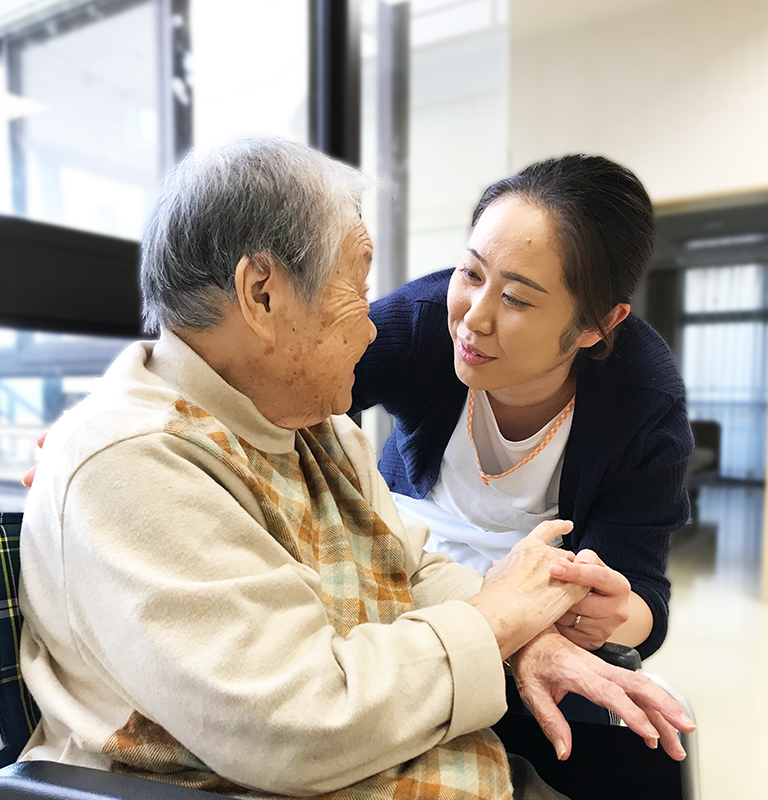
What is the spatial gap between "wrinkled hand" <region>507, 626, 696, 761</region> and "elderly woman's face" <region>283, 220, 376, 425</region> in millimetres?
456

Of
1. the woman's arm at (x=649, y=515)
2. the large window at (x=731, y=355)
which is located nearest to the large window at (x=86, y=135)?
the woman's arm at (x=649, y=515)

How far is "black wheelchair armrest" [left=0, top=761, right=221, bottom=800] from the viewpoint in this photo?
2.29 feet

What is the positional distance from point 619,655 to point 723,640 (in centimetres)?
257

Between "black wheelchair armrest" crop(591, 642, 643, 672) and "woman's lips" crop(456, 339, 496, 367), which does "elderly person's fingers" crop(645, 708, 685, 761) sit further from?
"woman's lips" crop(456, 339, 496, 367)

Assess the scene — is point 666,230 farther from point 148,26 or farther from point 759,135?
point 148,26

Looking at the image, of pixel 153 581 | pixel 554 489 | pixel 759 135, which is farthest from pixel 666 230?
pixel 153 581

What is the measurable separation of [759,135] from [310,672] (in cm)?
405

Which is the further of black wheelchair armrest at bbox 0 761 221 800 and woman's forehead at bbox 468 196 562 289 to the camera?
woman's forehead at bbox 468 196 562 289

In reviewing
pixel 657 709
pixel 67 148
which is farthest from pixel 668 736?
pixel 67 148

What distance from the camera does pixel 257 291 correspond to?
0.91m

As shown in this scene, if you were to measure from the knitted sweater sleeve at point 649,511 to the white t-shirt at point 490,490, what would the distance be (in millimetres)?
123

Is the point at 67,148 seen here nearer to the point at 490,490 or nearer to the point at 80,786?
the point at 490,490

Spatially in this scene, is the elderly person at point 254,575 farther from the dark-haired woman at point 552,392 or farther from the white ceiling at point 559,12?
the white ceiling at point 559,12

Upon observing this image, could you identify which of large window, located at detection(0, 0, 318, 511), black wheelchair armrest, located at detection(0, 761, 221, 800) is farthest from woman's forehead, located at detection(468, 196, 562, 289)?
large window, located at detection(0, 0, 318, 511)
